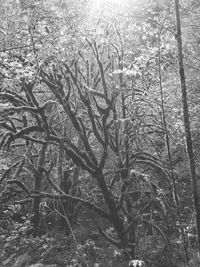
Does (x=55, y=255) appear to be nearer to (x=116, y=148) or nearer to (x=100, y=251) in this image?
(x=100, y=251)

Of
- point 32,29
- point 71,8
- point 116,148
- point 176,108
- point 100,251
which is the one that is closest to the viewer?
point 32,29

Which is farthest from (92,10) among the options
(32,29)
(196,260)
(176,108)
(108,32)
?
(196,260)

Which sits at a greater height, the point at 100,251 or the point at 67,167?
the point at 67,167

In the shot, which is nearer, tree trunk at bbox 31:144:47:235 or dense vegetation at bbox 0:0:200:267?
dense vegetation at bbox 0:0:200:267

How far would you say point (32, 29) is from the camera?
8102mm

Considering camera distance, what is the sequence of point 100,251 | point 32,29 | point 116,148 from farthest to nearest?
point 100,251 < point 116,148 < point 32,29

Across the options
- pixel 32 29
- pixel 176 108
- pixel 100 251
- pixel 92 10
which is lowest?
pixel 100 251

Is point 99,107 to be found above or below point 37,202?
above

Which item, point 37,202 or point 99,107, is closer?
point 99,107

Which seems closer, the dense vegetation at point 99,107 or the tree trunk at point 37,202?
the dense vegetation at point 99,107

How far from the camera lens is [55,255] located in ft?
32.3

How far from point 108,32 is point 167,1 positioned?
2.42m

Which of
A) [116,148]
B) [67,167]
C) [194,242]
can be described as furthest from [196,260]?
[67,167]

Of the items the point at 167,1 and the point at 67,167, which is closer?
the point at 167,1
